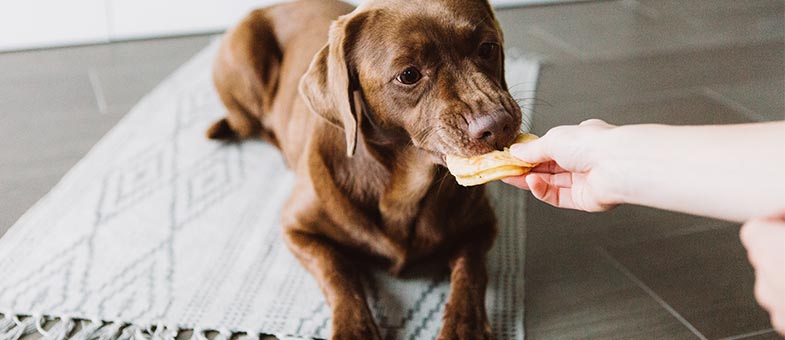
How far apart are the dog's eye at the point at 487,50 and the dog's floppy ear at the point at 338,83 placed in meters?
0.27

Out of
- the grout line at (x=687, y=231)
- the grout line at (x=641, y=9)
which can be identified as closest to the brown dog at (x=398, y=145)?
the grout line at (x=687, y=231)

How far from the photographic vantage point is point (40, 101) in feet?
10.7

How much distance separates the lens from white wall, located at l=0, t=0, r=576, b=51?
393 centimetres

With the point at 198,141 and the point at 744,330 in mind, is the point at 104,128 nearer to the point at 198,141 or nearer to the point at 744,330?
the point at 198,141

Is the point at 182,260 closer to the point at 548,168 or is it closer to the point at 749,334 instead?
the point at 548,168

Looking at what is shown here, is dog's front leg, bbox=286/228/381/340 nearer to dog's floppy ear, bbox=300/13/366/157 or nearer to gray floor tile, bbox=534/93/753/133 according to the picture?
dog's floppy ear, bbox=300/13/366/157

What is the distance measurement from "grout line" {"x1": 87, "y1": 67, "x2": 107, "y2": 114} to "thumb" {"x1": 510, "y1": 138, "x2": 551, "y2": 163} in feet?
6.96

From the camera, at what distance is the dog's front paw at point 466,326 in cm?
176

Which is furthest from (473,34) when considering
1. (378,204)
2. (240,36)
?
(240,36)

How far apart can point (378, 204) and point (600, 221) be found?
2.43ft

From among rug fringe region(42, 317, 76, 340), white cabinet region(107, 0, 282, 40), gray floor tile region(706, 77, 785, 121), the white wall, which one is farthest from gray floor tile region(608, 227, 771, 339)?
white cabinet region(107, 0, 282, 40)

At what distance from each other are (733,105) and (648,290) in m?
1.36

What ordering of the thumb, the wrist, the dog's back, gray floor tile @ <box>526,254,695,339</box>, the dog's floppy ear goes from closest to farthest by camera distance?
the wrist → the thumb → the dog's floppy ear → gray floor tile @ <box>526,254,695,339</box> → the dog's back

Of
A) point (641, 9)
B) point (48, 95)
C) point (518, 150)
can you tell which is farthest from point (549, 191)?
point (641, 9)
